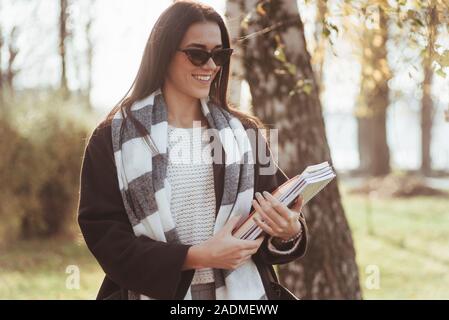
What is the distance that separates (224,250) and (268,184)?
43 cm

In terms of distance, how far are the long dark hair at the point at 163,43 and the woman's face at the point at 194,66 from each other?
0.07ft

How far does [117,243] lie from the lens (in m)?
2.28

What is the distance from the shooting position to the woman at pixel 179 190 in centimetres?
229

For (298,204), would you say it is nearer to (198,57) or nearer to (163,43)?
(198,57)

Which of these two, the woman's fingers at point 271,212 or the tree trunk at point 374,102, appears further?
the tree trunk at point 374,102

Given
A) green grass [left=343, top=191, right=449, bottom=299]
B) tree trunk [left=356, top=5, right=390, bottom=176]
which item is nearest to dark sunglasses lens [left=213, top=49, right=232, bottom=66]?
tree trunk [left=356, top=5, right=390, bottom=176]

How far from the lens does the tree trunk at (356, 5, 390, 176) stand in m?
5.75

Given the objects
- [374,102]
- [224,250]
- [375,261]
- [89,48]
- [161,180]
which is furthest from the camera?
[89,48]

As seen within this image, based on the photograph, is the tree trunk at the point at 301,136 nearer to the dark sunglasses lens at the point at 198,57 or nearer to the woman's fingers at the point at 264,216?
the dark sunglasses lens at the point at 198,57

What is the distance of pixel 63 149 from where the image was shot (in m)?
11.0

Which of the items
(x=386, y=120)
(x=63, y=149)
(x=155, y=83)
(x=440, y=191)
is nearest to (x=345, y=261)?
(x=155, y=83)

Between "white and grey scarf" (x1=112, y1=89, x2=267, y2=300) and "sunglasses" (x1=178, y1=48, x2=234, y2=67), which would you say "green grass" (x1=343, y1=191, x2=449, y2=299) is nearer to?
"white and grey scarf" (x1=112, y1=89, x2=267, y2=300)

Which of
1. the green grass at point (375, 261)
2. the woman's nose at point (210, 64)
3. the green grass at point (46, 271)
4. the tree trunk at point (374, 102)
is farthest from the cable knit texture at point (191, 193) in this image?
the green grass at point (375, 261)

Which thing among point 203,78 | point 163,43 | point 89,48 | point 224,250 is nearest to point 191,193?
point 224,250
